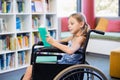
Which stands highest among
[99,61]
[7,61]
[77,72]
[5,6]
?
[5,6]

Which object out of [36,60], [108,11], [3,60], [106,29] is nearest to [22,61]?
[3,60]

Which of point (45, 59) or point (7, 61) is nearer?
point (45, 59)

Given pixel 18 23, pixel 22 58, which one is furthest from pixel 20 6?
pixel 22 58

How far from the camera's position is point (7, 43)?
354 centimetres

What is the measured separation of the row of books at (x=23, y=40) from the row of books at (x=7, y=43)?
133 millimetres

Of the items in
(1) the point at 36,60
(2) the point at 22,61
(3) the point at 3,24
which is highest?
(3) the point at 3,24

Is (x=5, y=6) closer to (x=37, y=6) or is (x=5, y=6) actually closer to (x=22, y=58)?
(x=37, y=6)

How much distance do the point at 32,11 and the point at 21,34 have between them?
0.46 meters

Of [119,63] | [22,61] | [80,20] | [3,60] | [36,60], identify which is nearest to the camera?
[36,60]

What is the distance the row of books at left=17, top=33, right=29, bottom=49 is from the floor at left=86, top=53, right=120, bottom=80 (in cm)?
125

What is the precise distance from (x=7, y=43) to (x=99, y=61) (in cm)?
182

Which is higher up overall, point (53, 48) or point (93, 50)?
point (53, 48)

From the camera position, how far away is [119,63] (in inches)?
125

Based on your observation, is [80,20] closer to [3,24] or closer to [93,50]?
[3,24]
